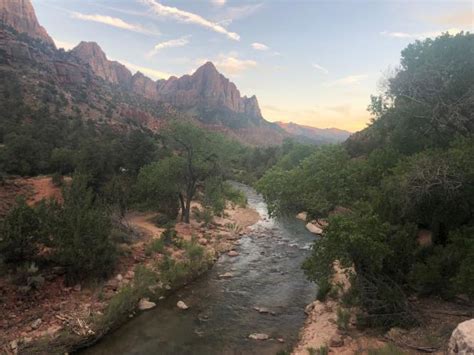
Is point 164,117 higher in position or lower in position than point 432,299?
higher

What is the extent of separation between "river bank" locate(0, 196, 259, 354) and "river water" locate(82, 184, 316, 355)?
1.80 feet

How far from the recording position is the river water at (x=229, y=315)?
12.7 m

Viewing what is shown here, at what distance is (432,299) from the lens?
12.6 meters

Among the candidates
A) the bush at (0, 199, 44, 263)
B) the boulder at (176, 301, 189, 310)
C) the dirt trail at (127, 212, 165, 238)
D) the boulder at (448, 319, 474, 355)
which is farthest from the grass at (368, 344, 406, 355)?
the dirt trail at (127, 212, 165, 238)

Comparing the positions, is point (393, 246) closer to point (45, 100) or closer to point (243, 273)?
point (243, 273)

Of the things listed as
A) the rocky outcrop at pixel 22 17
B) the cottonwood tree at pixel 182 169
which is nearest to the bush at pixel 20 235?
the cottonwood tree at pixel 182 169

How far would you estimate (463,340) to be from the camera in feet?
20.6

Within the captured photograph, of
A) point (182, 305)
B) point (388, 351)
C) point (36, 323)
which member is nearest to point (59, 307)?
point (36, 323)

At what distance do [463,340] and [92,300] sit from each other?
42.2 feet

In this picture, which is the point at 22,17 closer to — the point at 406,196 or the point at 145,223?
the point at 145,223

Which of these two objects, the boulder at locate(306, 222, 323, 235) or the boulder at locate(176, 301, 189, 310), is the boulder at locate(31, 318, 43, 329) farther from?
the boulder at locate(306, 222, 323, 235)

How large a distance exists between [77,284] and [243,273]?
8.95m

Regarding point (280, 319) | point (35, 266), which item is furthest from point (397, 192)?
point (35, 266)

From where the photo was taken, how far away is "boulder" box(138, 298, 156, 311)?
15318 mm
